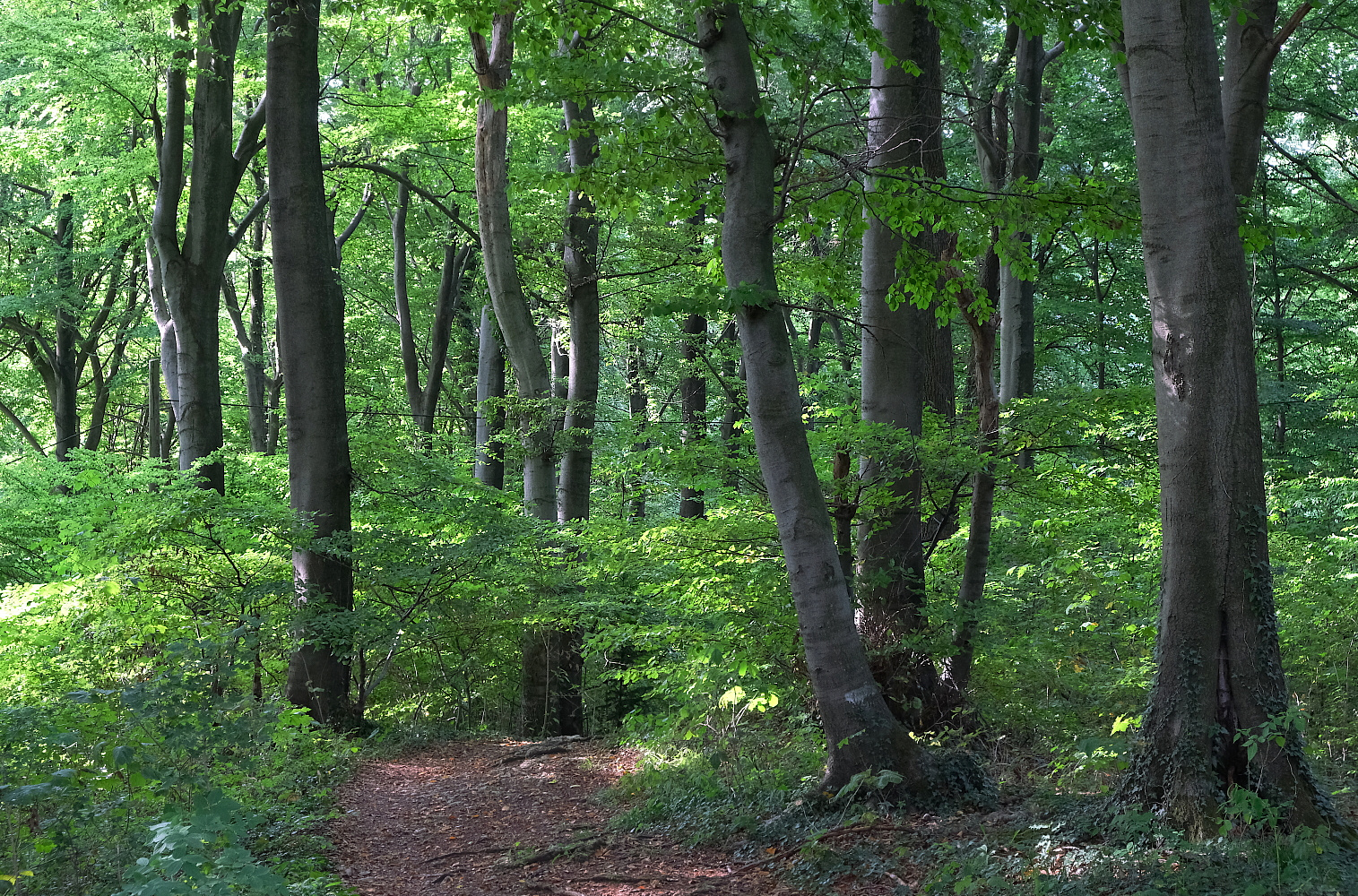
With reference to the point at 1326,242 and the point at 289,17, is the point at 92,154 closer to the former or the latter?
the point at 289,17

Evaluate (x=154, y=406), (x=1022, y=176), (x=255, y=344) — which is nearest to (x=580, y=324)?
(x=1022, y=176)

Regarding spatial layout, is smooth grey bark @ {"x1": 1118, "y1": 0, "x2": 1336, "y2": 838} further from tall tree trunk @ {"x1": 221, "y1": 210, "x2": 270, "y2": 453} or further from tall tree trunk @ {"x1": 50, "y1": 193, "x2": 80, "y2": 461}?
tall tree trunk @ {"x1": 50, "y1": 193, "x2": 80, "y2": 461}

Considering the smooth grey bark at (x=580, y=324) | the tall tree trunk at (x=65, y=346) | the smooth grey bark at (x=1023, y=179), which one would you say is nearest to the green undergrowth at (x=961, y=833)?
the smooth grey bark at (x=1023, y=179)

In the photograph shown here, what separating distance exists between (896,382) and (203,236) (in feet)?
29.8

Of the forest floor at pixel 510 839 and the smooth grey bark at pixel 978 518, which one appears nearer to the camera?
the forest floor at pixel 510 839

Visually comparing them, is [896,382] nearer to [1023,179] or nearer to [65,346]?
[1023,179]

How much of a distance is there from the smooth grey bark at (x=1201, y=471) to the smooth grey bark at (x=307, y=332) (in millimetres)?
7396

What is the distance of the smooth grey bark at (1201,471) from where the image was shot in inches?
173

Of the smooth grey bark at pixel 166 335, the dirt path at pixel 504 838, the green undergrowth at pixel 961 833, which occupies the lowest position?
the dirt path at pixel 504 838

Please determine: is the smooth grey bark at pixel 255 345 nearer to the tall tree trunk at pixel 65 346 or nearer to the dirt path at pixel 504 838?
the tall tree trunk at pixel 65 346

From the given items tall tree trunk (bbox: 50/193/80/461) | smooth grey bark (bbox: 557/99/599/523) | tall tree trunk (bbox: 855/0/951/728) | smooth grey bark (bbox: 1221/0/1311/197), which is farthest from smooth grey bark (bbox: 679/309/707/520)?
tall tree trunk (bbox: 50/193/80/461)

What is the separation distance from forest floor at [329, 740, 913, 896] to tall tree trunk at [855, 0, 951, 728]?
81.4 inches

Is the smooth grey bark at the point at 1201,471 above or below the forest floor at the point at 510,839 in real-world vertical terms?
above

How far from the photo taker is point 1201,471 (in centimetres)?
455
